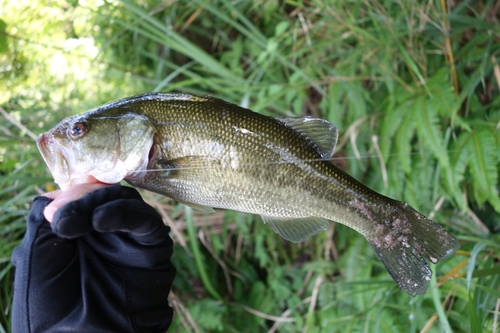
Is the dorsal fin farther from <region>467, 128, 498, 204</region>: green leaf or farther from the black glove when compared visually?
<region>467, 128, 498, 204</region>: green leaf

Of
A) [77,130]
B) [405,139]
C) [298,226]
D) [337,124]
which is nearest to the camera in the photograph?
[77,130]

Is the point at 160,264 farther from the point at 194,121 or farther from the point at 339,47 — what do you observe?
the point at 339,47

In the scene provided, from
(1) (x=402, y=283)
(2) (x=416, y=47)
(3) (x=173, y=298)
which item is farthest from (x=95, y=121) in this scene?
(2) (x=416, y=47)

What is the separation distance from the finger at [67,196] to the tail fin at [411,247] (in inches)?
42.5

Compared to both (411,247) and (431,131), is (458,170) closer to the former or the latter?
(431,131)

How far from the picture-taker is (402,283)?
4.58 feet

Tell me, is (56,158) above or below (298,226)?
above

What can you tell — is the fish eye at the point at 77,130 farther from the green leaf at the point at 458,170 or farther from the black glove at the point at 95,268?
the green leaf at the point at 458,170

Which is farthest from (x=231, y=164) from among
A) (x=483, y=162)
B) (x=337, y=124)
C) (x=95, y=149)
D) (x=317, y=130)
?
(x=483, y=162)

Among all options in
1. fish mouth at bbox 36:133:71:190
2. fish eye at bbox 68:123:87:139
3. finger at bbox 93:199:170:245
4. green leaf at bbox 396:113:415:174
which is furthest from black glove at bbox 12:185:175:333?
green leaf at bbox 396:113:415:174

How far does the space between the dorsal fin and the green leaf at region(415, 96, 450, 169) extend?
827 millimetres

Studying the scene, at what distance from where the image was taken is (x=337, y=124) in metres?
2.34

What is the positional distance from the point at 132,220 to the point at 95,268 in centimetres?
34

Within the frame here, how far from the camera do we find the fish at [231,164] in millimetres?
1326
